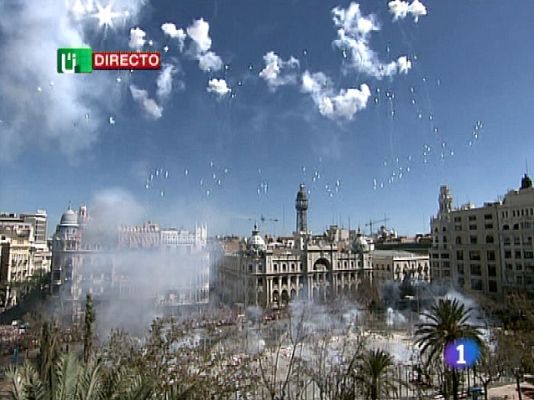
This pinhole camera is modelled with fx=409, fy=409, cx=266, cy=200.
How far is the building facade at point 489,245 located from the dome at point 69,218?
1999 inches

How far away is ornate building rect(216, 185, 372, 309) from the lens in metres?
57.4

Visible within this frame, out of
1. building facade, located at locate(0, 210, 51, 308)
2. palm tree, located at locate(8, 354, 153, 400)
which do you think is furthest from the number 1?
building facade, located at locate(0, 210, 51, 308)

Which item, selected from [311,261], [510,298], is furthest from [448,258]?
[311,261]

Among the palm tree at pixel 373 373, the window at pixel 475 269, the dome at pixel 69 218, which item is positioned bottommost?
the palm tree at pixel 373 373

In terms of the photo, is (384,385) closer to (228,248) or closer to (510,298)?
(510,298)

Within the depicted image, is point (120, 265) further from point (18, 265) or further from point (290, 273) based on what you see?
point (18, 265)

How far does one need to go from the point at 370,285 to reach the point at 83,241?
41.7 metres

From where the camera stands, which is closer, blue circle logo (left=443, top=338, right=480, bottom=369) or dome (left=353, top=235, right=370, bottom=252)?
blue circle logo (left=443, top=338, right=480, bottom=369)

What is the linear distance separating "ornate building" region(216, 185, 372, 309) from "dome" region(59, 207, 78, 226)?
24288 millimetres

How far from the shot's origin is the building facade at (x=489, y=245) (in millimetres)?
44719

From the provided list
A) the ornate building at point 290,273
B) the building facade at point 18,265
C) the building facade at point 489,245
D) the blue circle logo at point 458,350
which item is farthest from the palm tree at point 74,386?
the building facade at point 18,265

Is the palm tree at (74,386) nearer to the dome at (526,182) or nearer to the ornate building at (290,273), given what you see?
the ornate building at (290,273)

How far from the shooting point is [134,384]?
811cm

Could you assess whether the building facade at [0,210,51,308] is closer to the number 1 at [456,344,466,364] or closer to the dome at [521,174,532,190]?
the number 1 at [456,344,466,364]
